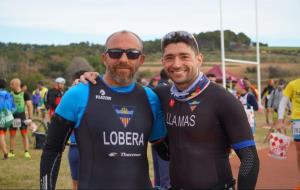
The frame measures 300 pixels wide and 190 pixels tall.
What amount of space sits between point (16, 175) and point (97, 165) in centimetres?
739

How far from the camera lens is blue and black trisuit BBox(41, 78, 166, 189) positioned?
3010mm

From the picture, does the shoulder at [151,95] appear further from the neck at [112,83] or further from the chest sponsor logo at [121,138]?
the chest sponsor logo at [121,138]

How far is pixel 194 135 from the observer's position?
3.12 meters

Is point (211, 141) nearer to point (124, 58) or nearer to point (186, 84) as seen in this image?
point (186, 84)

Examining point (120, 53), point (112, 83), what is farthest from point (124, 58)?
point (112, 83)

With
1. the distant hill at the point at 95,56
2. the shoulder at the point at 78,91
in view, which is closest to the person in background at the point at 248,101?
the shoulder at the point at 78,91

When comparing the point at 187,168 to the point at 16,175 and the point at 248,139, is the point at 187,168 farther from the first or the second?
the point at 16,175

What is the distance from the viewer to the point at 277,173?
9688mm

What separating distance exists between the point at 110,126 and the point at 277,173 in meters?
7.34

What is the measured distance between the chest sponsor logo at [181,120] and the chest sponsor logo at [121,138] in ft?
0.88

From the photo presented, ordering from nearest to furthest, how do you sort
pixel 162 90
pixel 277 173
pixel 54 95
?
pixel 162 90 → pixel 277 173 → pixel 54 95

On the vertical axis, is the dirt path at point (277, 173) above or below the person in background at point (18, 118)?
below

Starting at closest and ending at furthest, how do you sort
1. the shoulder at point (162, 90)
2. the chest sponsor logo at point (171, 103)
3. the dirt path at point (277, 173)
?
1. the chest sponsor logo at point (171, 103)
2. the shoulder at point (162, 90)
3. the dirt path at point (277, 173)

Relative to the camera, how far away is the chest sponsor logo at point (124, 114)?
307cm
